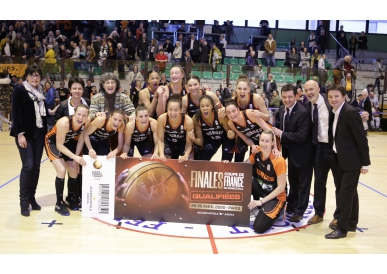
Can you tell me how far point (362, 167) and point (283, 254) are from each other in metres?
1.28

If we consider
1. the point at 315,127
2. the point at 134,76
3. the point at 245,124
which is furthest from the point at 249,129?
the point at 134,76

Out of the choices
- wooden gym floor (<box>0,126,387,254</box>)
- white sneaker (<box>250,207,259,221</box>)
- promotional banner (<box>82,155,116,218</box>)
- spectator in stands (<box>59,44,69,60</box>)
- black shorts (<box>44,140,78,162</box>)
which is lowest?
wooden gym floor (<box>0,126,387,254</box>)

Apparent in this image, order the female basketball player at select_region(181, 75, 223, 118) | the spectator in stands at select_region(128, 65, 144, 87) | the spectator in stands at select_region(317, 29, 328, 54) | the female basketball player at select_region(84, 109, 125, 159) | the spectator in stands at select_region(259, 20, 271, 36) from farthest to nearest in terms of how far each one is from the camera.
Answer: the spectator in stands at select_region(259, 20, 271, 36) → the spectator in stands at select_region(317, 29, 328, 54) → the spectator in stands at select_region(128, 65, 144, 87) → the female basketball player at select_region(181, 75, 223, 118) → the female basketball player at select_region(84, 109, 125, 159)

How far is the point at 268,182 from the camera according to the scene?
523cm

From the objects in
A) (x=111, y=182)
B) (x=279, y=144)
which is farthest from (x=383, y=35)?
(x=111, y=182)

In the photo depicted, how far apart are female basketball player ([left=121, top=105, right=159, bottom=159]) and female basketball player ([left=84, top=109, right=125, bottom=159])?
11 cm

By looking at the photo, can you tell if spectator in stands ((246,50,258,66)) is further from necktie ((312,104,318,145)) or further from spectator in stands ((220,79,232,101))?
necktie ((312,104,318,145))

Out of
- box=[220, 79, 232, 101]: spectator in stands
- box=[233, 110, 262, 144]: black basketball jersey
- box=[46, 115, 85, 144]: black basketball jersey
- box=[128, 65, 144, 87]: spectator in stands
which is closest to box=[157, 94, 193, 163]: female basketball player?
box=[233, 110, 262, 144]: black basketball jersey

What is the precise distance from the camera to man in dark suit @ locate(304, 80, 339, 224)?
513 centimetres

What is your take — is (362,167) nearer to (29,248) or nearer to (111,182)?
(111,182)

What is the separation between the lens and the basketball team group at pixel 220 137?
198 inches

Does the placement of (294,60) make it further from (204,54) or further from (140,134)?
(140,134)

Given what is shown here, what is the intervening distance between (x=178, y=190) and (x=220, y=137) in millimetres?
968

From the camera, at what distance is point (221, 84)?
1481 cm
